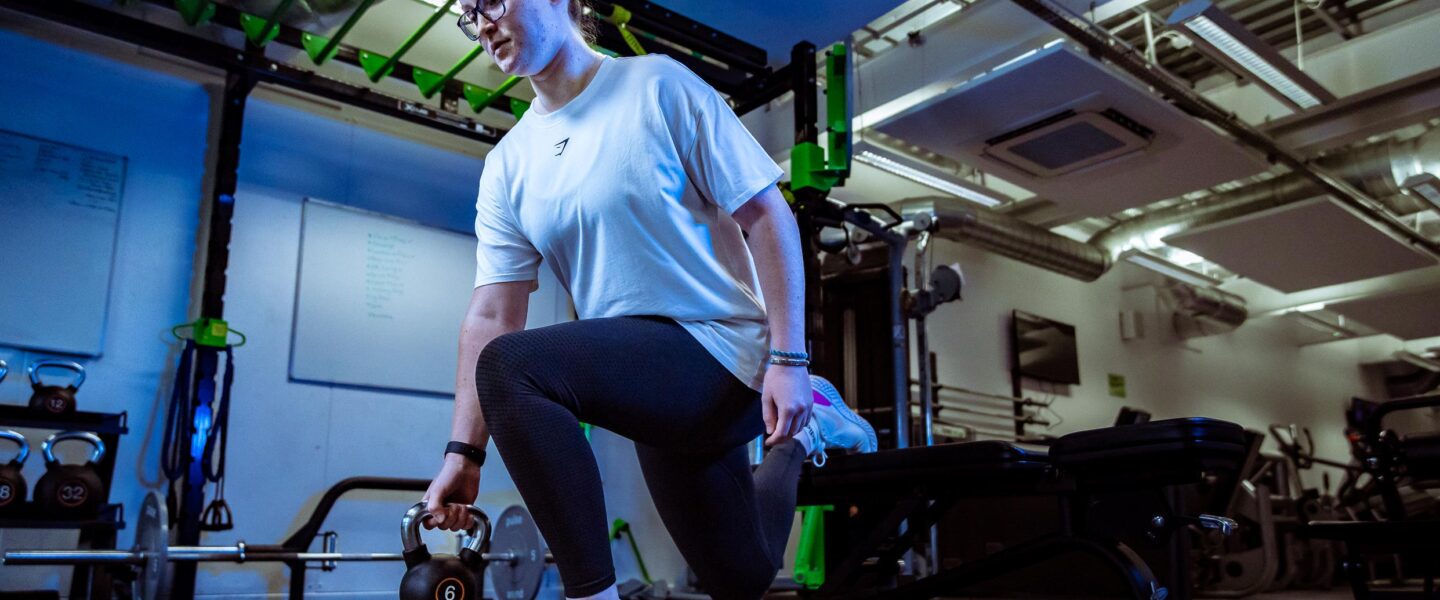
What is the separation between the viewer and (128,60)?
4.54 metres

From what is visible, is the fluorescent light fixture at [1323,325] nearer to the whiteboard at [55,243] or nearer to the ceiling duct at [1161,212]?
the ceiling duct at [1161,212]

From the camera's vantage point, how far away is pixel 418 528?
130cm

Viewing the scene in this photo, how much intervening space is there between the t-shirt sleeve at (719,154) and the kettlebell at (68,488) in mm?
3131

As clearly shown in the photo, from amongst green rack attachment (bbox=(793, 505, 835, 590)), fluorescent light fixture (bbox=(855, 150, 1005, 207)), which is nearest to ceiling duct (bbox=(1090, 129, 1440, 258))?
fluorescent light fixture (bbox=(855, 150, 1005, 207))

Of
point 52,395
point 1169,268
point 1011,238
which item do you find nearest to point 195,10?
point 52,395

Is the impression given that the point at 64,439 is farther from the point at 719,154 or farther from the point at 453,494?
the point at 719,154

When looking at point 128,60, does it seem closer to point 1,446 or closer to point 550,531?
point 1,446

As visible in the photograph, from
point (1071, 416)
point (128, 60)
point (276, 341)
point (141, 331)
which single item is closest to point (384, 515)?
point (276, 341)

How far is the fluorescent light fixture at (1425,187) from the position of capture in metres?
6.06

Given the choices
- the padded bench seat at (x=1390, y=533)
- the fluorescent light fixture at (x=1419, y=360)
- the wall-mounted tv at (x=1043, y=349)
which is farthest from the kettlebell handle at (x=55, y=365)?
the fluorescent light fixture at (x=1419, y=360)

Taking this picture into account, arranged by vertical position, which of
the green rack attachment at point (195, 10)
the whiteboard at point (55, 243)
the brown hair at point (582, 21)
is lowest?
the brown hair at point (582, 21)

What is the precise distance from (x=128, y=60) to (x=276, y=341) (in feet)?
4.55

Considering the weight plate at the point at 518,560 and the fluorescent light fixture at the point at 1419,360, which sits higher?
the fluorescent light fixture at the point at 1419,360

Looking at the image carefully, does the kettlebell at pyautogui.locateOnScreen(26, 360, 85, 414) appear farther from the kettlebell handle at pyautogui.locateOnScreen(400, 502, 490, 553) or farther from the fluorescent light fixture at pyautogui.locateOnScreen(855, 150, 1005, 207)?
the fluorescent light fixture at pyautogui.locateOnScreen(855, 150, 1005, 207)
